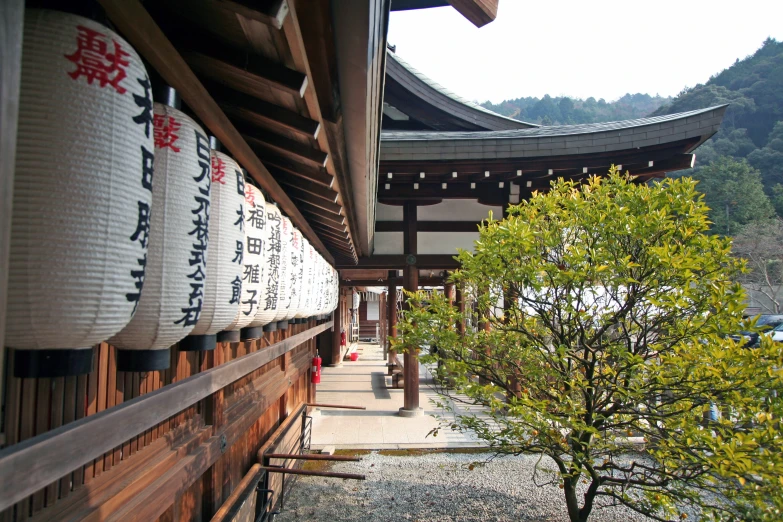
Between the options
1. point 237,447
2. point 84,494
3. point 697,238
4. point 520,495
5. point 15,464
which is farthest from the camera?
point 520,495

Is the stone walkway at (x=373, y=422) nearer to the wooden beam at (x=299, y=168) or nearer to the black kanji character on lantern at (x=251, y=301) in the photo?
the wooden beam at (x=299, y=168)

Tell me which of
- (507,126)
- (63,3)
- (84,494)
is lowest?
(84,494)

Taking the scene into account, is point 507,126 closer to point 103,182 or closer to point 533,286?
point 533,286

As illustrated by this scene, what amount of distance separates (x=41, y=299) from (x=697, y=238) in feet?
12.8

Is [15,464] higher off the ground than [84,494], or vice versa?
[15,464]

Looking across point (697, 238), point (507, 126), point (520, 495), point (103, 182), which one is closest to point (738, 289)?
point (697, 238)

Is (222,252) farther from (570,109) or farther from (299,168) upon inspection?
(570,109)

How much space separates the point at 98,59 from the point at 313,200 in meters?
3.73

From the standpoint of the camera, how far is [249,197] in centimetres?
263

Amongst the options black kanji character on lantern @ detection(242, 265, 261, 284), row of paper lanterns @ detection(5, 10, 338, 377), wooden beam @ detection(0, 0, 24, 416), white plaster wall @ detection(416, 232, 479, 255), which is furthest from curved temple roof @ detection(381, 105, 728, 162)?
wooden beam @ detection(0, 0, 24, 416)

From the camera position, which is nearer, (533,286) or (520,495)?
(533,286)

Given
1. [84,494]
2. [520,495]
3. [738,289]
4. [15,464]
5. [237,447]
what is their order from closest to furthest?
[15,464]
[84,494]
[738,289]
[237,447]
[520,495]

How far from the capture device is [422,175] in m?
8.45

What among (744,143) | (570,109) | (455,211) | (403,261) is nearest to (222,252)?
(403,261)
